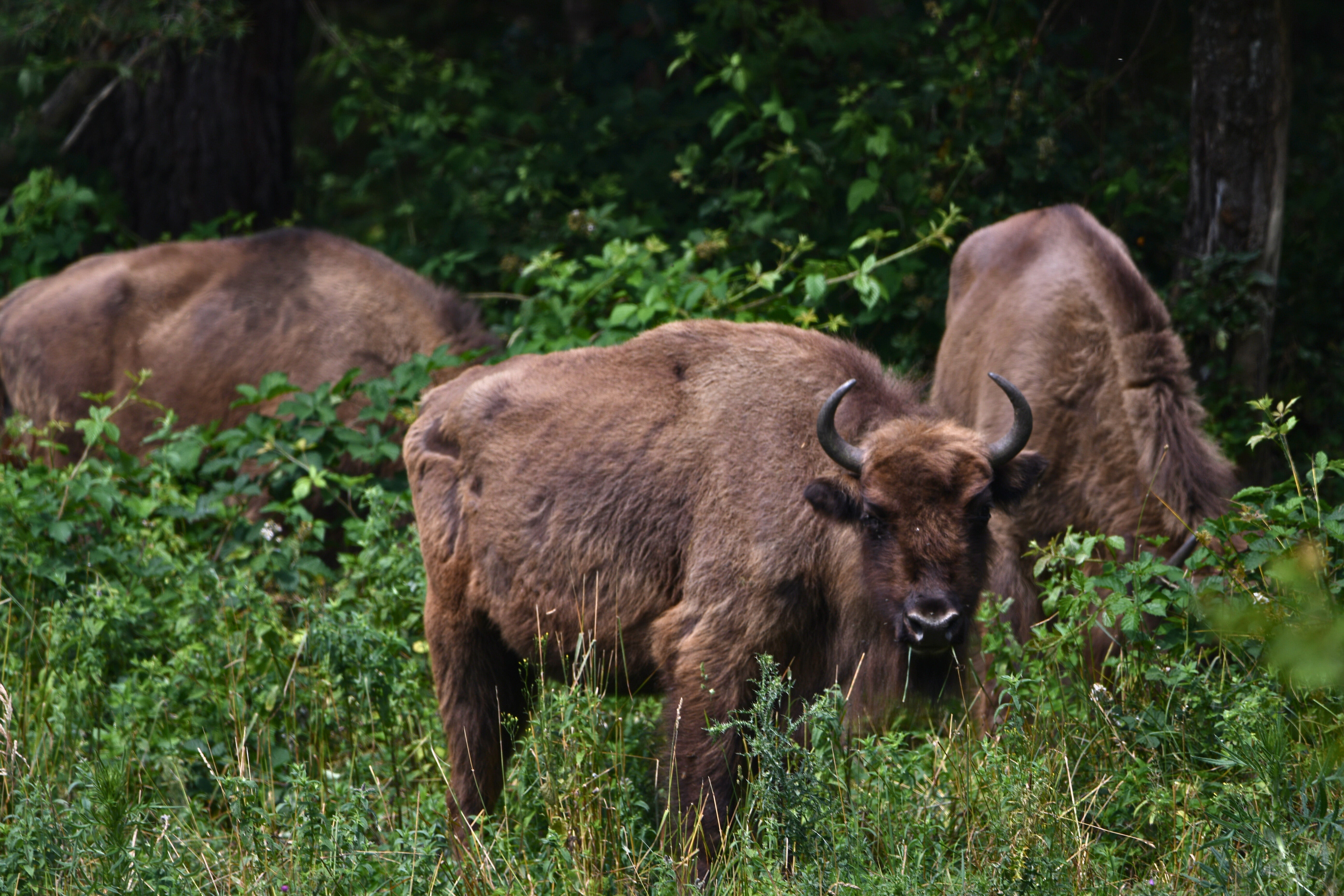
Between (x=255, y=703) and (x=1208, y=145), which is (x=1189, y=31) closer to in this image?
(x=1208, y=145)

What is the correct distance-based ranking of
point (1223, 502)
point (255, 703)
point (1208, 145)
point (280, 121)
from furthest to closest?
point (280, 121) → point (1208, 145) → point (1223, 502) → point (255, 703)

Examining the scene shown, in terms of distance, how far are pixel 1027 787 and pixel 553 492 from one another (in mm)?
1932

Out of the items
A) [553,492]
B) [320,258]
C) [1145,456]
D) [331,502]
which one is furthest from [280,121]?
[1145,456]

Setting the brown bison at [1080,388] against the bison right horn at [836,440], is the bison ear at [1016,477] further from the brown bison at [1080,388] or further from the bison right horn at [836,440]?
the brown bison at [1080,388]

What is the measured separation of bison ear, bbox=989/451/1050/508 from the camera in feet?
14.8

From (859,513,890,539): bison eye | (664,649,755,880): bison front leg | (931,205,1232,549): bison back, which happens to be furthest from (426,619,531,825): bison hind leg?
(931,205,1232,549): bison back

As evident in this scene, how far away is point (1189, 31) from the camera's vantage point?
40.9 feet

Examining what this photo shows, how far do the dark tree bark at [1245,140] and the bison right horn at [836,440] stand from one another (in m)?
3.42

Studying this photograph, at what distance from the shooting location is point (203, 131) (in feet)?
32.2

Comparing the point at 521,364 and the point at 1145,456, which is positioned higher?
the point at 521,364

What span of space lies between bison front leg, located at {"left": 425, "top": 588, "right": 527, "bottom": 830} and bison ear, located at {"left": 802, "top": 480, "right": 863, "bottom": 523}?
1317 mm

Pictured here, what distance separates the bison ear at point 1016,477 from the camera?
14.8 ft

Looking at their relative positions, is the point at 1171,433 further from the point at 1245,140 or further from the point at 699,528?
the point at 699,528

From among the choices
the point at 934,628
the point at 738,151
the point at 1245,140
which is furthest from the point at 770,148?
the point at 934,628
